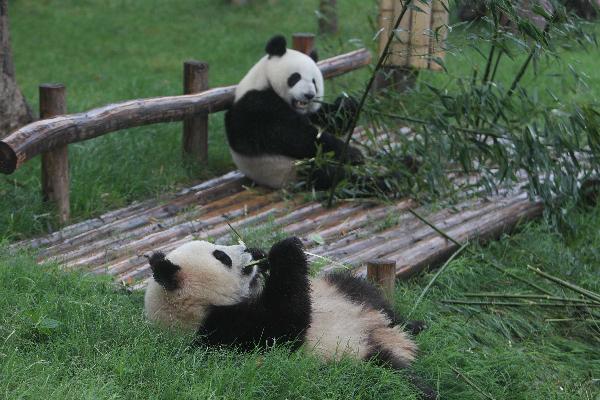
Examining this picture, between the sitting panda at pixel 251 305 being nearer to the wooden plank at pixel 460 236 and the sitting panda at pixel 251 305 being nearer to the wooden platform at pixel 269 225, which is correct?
the wooden platform at pixel 269 225

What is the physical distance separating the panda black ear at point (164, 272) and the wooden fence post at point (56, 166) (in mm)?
1918

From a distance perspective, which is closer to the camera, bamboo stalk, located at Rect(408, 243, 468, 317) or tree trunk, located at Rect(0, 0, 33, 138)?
bamboo stalk, located at Rect(408, 243, 468, 317)

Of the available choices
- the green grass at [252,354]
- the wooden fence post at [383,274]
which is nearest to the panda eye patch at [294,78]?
the green grass at [252,354]

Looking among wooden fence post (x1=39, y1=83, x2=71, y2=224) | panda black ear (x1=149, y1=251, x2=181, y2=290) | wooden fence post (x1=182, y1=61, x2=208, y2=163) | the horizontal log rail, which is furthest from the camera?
wooden fence post (x1=182, y1=61, x2=208, y2=163)

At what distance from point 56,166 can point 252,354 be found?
220 cm

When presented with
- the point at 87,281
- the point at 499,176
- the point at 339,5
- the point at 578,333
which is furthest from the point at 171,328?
the point at 339,5

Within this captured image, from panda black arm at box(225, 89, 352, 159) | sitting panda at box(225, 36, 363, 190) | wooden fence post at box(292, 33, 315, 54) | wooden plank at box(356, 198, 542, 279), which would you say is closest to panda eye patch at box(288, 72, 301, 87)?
sitting panda at box(225, 36, 363, 190)

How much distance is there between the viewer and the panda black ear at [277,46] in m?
5.82

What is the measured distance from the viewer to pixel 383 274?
3936mm

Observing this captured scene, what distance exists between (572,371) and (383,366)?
109cm

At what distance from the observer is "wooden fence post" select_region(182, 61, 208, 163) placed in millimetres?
6008

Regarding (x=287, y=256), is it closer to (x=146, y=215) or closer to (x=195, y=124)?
(x=146, y=215)

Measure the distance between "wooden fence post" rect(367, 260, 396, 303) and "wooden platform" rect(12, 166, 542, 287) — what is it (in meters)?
0.43

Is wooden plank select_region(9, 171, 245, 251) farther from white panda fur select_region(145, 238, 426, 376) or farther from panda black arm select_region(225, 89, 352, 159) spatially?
white panda fur select_region(145, 238, 426, 376)
